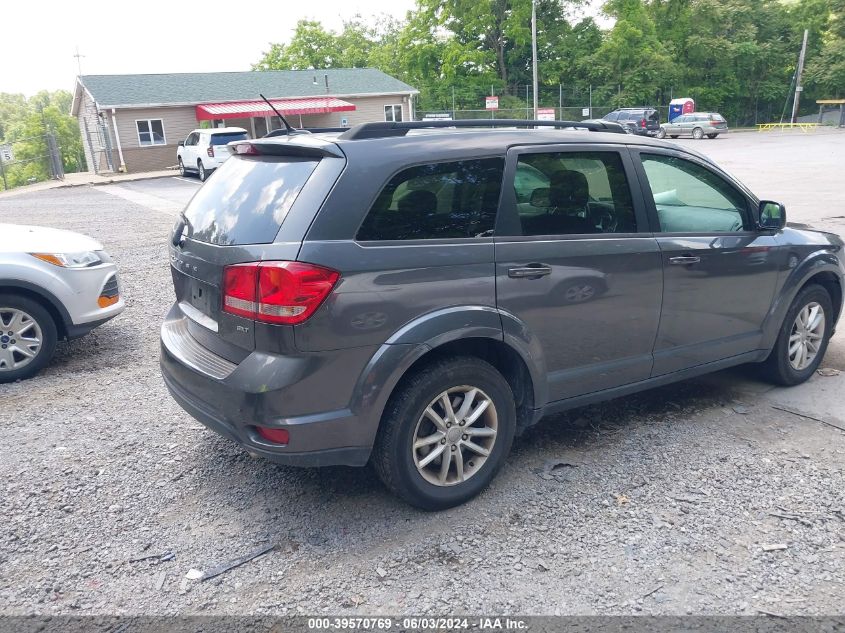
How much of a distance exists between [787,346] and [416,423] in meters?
3.00

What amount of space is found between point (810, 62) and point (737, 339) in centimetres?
6414

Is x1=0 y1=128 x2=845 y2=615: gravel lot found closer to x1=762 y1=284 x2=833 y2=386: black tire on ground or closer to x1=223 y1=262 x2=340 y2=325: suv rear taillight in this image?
x1=762 y1=284 x2=833 y2=386: black tire on ground

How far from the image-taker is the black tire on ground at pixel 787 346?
15.8 feet

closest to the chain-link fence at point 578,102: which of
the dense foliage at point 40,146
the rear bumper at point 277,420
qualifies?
the dense foliage at point 40,146

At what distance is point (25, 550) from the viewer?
3.19 meters

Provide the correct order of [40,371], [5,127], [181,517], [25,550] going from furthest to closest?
[5,127] → [40,371] → [181,517] → [25,550]

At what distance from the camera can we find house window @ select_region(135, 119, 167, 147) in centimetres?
3381

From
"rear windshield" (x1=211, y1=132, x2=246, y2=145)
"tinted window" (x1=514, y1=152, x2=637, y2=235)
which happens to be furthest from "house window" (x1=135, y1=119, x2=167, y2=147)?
"tinted window" (x1=514, y1=152, x2=637, y2=235)

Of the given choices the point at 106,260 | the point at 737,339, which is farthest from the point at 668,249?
the point at 106,260

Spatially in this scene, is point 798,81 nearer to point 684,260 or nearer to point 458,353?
point 684,260

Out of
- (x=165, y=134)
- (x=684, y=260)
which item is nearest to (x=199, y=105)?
(x=165, y=134)

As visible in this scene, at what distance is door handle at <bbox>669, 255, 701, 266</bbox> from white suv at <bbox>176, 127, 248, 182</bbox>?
73.9 feet

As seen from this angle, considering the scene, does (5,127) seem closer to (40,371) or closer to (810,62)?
(810,62)

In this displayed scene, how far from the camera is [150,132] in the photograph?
3419cm
